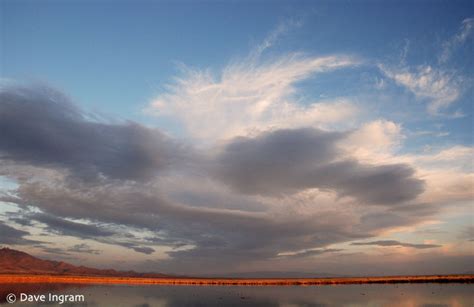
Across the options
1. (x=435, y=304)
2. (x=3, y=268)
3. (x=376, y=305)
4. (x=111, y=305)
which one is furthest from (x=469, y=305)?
(x=3, y=268)

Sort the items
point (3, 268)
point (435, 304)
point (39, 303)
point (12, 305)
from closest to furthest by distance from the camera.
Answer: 1. point (12, 305)
2. point (39, 303)
3. point (435, 304)
4. point (3, 268)

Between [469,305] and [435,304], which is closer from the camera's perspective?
[469,305]

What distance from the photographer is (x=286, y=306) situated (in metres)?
49.7

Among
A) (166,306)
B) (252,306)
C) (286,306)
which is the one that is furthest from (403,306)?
(166,306)

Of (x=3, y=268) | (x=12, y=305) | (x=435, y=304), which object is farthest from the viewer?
(x=3, y=268)

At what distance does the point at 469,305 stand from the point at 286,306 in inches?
942

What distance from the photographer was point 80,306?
45.9 m

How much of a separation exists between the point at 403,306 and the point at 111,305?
39.8 metres

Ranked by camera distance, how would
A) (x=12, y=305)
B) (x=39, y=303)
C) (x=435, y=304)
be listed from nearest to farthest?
(x=12, y=305) < (x=39, y=303) < (x=435, y=304)

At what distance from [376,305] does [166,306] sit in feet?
96.0

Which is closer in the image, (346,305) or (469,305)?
(469,305)

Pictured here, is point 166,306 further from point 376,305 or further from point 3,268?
point 3,268

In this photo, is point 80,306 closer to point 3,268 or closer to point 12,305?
point 12,305

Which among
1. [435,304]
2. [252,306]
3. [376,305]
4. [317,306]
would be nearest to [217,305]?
[252,306]
